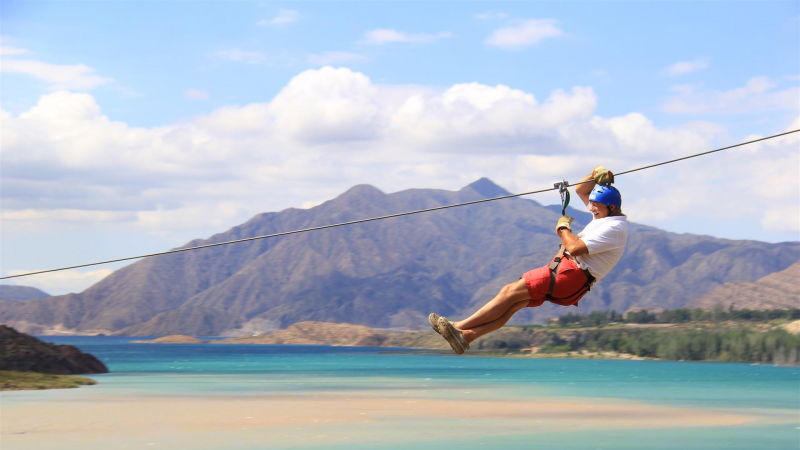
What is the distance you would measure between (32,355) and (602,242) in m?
125

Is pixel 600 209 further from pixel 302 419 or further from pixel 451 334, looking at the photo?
pixel 302 419

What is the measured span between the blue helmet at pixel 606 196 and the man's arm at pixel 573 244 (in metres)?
0.60

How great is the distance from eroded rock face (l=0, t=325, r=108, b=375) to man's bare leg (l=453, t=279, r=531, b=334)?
116 m

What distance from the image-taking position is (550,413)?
115 m

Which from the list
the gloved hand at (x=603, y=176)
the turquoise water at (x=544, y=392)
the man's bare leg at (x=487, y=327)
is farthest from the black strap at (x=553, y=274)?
the turquoise water at (x=544, y=392)

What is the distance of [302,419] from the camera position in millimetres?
105250

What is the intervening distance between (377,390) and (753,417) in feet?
207

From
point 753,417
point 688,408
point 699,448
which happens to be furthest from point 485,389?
point 699,448

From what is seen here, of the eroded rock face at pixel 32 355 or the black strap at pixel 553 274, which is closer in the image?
the black strap at pixel 553 274

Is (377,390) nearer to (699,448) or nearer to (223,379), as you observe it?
(223,379)

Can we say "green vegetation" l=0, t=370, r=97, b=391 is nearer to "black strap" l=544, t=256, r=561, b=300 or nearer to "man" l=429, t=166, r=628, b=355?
"man" l=429, t=166, r=628, b=355

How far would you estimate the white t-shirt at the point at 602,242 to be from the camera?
10664 mm

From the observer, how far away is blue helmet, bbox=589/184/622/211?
35.4 ft

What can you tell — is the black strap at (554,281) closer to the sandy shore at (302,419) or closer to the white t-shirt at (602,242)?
the white t-shirt at (602,242)
